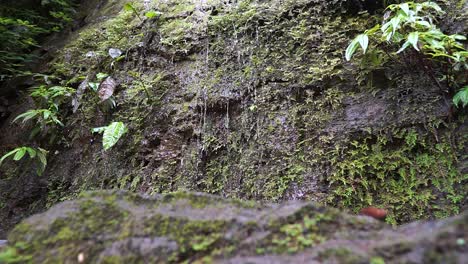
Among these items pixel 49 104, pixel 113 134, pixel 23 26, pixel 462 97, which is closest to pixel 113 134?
pixel 113 134

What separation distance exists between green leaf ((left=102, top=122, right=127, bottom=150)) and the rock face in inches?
65.9

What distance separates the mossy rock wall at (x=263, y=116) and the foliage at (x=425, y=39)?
148 mm

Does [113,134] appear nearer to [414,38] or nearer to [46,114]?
[46,114]

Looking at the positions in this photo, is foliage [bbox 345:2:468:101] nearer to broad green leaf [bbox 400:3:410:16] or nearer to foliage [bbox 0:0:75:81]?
broad green leaf [bbox 400:3:410:16]

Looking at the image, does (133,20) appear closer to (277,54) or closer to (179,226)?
Answer: (277,54)

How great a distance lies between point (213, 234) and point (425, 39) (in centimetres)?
193

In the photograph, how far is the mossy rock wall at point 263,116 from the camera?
2.16 meters

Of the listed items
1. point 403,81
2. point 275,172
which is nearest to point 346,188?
point 275,172

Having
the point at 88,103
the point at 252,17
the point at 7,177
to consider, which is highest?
the point at 252,17

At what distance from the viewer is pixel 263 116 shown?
8.75 feet

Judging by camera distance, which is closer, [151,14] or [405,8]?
[405,8]

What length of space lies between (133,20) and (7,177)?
7.82 feet

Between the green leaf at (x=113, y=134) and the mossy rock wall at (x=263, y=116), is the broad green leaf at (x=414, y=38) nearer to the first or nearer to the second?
the mossy rock wall at (x=263, y=116)

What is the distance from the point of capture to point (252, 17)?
3.08m
